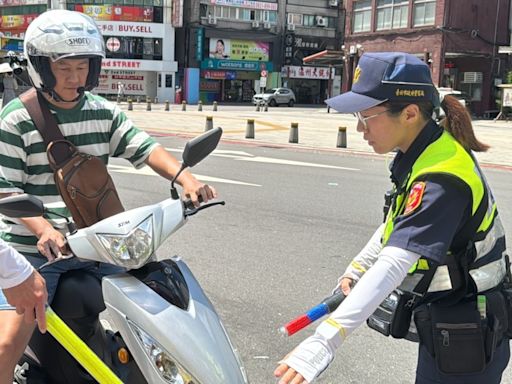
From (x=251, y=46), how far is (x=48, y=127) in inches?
2124

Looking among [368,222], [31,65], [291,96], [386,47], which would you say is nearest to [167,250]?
[368,222]

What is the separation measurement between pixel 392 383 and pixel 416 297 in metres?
1.53

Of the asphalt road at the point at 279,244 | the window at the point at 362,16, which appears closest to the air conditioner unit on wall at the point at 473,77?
the window at the point at 362,16

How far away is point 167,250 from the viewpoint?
19.1 feet

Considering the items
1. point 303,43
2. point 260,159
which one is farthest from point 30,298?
point 303,43

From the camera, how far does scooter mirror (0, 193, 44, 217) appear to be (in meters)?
1.99

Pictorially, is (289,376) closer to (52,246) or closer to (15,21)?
(52,246)

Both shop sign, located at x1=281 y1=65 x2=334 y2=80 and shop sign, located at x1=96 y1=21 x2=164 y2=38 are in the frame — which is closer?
shop sign, located at x1=96 y1=21 x2=164 y2=38

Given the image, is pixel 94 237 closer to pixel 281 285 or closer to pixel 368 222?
pixel 281 285

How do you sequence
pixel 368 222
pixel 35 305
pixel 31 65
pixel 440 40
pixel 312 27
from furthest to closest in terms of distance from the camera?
1. pixel 312 27
2. pixel 440 40
3. pixel 368 222
4. pixel 31 65
5. pixel 35 305

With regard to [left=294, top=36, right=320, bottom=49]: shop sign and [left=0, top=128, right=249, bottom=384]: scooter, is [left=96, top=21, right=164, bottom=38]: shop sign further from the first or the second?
[left=0, top=128, right=249, bottom=384]: scooter

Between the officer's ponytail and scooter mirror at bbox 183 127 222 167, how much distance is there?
90 centimetres

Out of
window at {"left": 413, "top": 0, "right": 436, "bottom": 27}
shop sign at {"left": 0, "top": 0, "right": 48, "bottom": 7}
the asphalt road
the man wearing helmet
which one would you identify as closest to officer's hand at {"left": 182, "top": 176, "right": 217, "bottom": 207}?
the man wearing helmet

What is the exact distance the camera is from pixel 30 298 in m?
1.96
